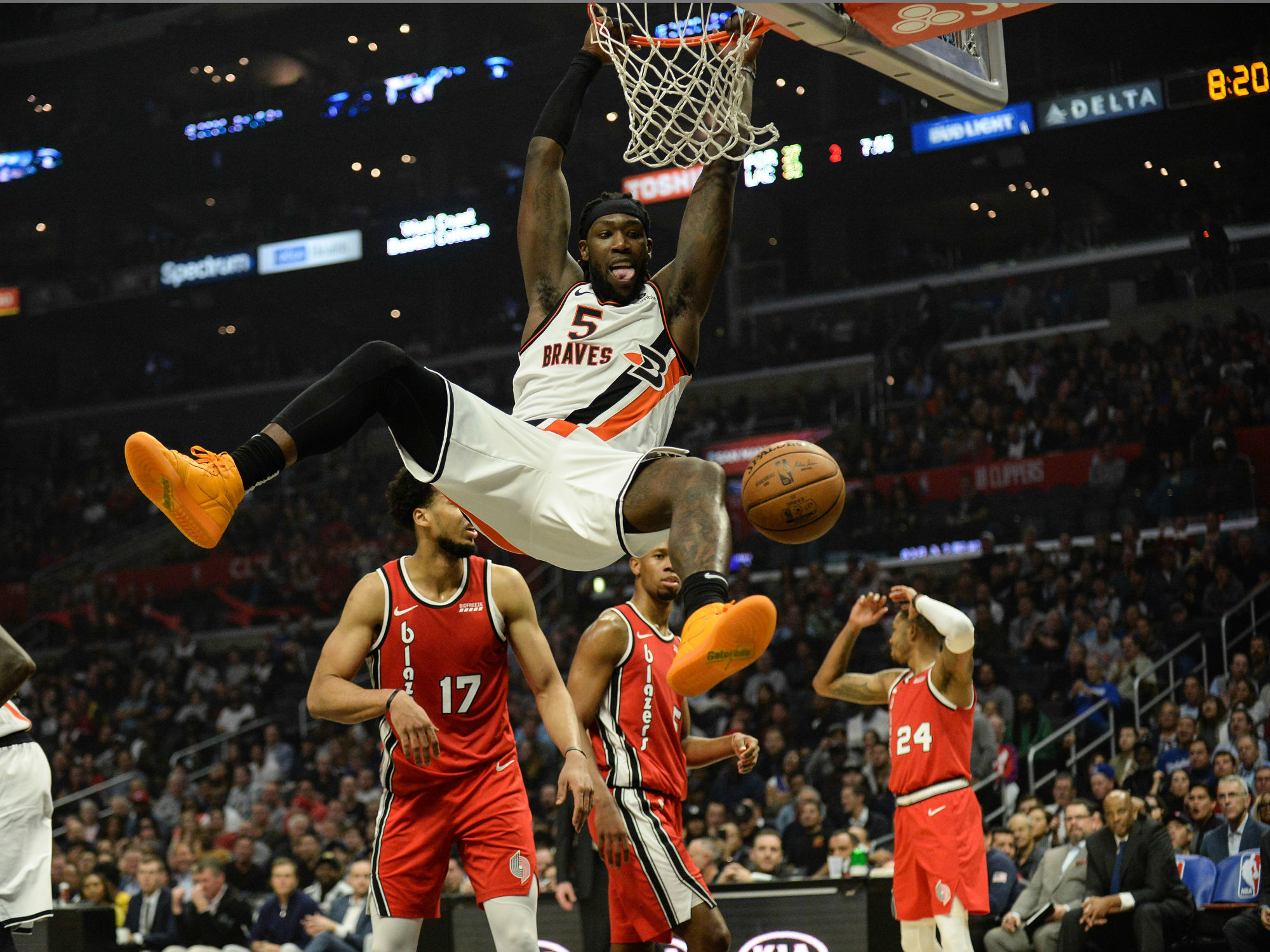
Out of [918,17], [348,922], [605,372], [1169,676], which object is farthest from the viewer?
[1169,676]

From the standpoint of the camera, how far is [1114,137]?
70.0 ft

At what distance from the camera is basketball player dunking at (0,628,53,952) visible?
585 cm

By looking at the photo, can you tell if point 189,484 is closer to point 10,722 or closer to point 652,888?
point 10,722

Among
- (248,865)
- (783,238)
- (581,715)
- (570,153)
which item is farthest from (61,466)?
(581,715)

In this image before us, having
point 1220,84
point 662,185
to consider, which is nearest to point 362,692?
point 1220,84

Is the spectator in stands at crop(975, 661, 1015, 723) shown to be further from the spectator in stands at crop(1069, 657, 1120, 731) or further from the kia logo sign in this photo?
the kia logo sign

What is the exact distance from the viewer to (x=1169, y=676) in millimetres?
13523

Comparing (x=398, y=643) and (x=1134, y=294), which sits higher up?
(x=1134, y=294)

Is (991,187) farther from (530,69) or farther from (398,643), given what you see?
(398,643)

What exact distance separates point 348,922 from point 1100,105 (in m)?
15.5

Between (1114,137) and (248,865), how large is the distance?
1646 cm

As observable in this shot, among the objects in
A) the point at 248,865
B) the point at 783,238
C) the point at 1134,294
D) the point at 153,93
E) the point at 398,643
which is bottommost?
the point at 248,865

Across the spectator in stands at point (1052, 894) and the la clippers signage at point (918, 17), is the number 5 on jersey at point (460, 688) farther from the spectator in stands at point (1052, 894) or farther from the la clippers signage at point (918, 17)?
the spectator in stands at point (1052, 894)

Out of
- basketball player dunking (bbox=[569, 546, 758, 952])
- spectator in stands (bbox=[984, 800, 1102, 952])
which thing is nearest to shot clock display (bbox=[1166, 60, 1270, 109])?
spectator in stands (bbox=[984, 800, 1102, 952])
